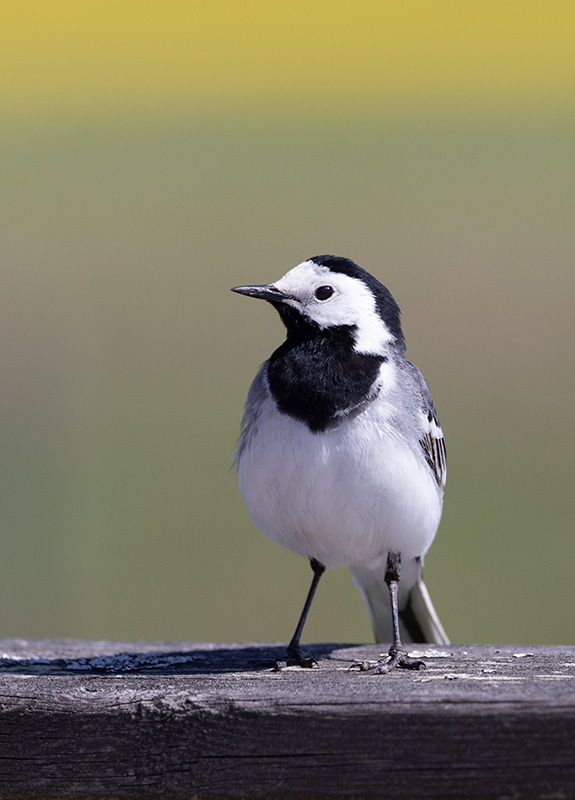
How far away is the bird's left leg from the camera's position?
2.97m

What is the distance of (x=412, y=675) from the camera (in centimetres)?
263

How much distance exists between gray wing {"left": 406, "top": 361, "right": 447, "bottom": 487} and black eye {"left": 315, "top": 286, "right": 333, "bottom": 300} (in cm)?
41

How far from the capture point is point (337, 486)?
10.2 ft

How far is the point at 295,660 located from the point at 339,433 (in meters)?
0.75

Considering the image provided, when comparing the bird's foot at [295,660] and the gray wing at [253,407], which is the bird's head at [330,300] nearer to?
the gray wing at [253,407]

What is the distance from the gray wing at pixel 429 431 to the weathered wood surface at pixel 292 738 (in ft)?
3.64

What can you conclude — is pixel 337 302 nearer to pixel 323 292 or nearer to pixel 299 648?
pixel 323 292

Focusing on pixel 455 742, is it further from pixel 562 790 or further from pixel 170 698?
pixel 170 698

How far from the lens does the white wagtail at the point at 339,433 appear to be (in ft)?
10.3

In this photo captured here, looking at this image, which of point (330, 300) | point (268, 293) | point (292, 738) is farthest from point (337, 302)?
point (292, 738)

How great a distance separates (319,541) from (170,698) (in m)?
1.23

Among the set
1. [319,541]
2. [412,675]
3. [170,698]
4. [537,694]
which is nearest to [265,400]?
[319,541]

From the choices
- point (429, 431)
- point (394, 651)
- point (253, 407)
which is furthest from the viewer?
point (429, 431)

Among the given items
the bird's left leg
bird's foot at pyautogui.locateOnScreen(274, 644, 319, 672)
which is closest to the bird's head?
the bird's left leg
